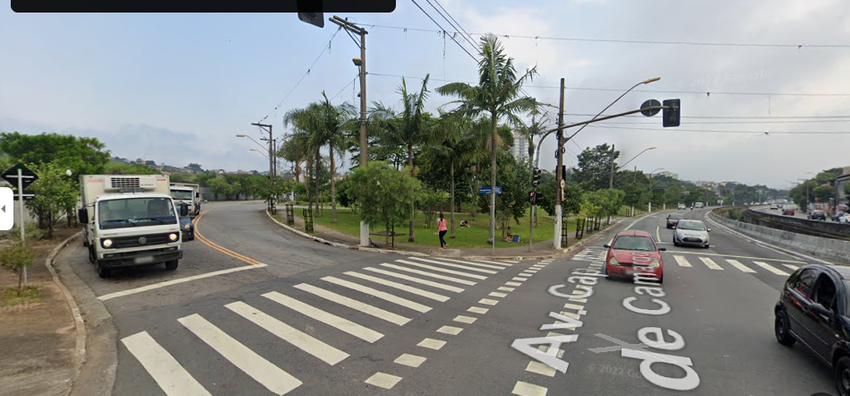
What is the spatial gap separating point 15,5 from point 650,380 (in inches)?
316

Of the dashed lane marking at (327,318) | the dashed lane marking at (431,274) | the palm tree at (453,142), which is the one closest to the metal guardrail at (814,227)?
the palm tree at (453,142)

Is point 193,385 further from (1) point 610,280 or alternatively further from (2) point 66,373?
(1) point 610,280

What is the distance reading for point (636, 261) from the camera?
10.1m

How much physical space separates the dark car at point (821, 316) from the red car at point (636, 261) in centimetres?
396

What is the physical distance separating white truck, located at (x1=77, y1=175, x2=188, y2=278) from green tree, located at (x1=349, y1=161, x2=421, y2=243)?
692 cm

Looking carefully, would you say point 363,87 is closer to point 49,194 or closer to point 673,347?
point 49,194

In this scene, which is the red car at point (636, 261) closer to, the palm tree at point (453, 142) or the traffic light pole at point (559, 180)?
the traffic light pole at point (559, 180)

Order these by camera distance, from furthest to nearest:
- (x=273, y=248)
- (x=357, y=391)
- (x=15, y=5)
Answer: (x=273, y=248) → (x=357, y=391) → (x=15, y=5)

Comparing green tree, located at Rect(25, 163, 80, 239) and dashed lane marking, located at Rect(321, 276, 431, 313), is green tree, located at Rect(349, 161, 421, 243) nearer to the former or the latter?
dashed lane marking, located at Rect(321, 276, 431, 313)

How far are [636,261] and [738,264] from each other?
7.69m

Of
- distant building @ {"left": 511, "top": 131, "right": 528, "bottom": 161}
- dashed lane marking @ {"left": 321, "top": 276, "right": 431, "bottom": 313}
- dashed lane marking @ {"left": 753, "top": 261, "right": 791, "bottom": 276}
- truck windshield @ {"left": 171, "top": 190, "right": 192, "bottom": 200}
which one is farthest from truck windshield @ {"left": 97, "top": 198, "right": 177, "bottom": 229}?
dashed lane marking @ {"left": 753, "top": 261, "right": 791, "bottom": 276}

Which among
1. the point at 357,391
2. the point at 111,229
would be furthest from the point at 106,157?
the point at 357,391

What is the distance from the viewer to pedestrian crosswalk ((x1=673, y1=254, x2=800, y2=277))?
42.4 feet

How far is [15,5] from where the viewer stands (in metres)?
3.26
